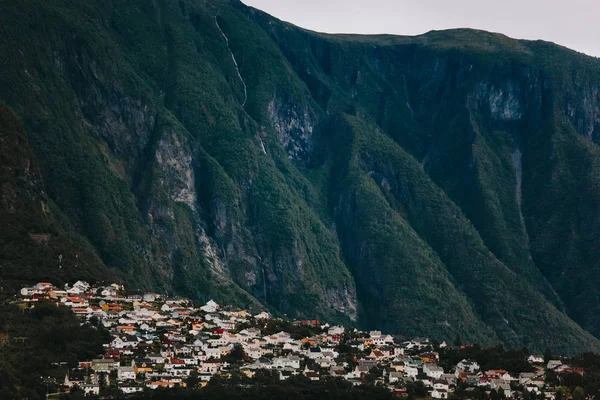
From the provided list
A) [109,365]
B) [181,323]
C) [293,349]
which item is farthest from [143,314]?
[109,365]

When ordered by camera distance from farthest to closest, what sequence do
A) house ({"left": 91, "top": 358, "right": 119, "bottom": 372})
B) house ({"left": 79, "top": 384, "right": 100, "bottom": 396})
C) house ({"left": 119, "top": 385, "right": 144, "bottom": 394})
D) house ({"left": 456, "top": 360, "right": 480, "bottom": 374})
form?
house ({"left": 456, "top": 360, "right": 480, "bottom": 374}), house ({"left": 91, "top": 358, "right": 119, "bottom": 372}), house ({"left": 119, "top": 385, "right": 144, "bottom": 394}), house ({"left": 79, "top": 384, "right": 100, "bottom": 396})

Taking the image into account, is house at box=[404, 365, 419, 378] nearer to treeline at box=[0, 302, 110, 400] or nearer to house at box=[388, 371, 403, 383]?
house at box=[388, 371, 403, 383]

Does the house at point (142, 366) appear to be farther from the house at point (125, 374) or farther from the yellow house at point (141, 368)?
the house at point (125, 374)

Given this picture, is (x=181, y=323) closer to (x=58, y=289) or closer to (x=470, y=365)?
(x=58, y=289)

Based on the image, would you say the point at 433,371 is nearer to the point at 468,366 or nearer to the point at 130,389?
the point at 468,366

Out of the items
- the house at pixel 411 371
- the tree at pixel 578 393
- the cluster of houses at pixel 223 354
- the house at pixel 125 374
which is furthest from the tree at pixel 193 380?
the tree at pixel 578 393

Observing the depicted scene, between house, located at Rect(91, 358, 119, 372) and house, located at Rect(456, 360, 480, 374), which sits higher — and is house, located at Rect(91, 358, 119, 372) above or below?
below

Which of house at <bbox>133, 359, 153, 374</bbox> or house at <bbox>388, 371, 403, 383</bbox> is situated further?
house at <bbox>388, 371, 403, 383</bbox>

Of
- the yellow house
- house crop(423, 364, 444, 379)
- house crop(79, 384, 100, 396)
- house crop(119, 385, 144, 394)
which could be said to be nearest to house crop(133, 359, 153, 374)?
the yellow house
